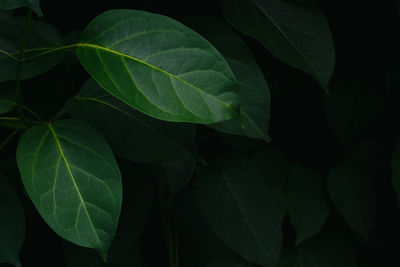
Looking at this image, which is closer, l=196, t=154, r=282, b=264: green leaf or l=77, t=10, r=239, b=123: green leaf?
l=77, t=10, r=239, b=123: green leaf

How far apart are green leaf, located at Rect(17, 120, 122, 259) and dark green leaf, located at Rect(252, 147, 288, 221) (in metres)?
0.43

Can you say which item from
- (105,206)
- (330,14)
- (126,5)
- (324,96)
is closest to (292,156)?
(324,96)

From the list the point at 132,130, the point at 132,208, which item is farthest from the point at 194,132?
the point at 132,208

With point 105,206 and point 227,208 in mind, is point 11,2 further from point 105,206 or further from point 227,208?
point 227,208

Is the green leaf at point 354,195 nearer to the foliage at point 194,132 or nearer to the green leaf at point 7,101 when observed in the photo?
the foliage at point 194,132

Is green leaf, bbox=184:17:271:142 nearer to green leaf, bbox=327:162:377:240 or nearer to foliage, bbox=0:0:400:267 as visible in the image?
foliage, bbox=0:0:400:267

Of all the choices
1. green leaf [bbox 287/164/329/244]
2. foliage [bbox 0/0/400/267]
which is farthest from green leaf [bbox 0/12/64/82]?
green leaf [bbox 287/164/329/244]

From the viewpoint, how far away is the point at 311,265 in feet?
3.13

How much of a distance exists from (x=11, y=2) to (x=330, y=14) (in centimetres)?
63

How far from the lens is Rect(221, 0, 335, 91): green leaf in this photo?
0.68 m

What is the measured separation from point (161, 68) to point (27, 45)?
23cm

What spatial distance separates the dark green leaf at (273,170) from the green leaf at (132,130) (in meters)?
0.33

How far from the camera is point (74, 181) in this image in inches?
20.1

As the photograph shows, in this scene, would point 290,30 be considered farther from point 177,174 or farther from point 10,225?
point 10,225
